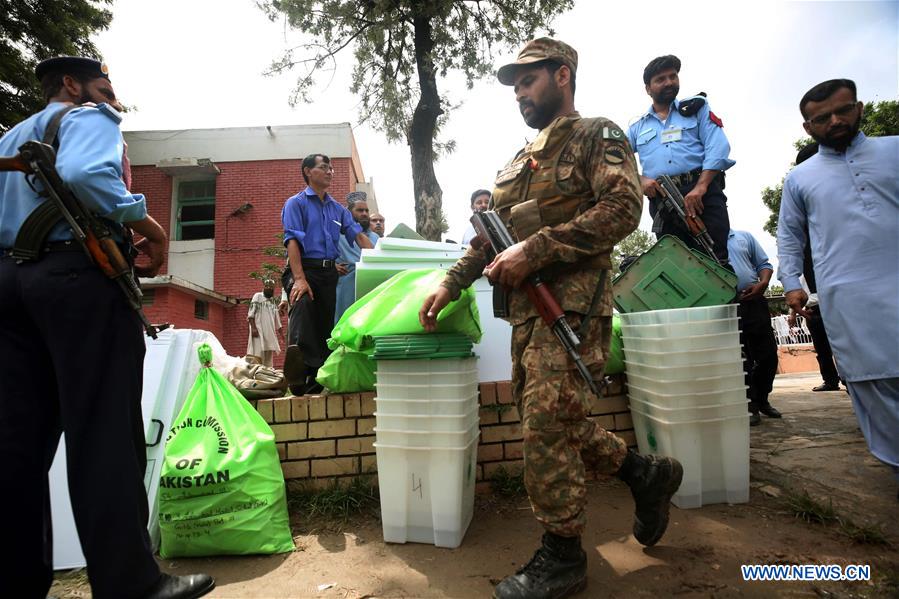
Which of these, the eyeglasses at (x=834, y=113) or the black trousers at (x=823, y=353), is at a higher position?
the eyeglasses at (x=834, y=113)

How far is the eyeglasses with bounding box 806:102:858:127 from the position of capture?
7.17ft

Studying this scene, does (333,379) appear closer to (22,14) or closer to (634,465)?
(634,465)

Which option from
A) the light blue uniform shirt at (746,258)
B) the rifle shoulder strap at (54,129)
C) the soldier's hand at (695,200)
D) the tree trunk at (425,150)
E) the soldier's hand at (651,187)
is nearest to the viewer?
the rifle shoulder strap at (54,129)

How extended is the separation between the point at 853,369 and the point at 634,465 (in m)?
1.26

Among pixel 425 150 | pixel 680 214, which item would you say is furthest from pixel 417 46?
pixel 680 214

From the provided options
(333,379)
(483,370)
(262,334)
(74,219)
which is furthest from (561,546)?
(262,334)

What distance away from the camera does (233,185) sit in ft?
41.2

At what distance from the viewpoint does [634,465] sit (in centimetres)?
171

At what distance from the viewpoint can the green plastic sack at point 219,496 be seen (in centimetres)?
188

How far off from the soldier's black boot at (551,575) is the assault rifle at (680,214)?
6.96ft

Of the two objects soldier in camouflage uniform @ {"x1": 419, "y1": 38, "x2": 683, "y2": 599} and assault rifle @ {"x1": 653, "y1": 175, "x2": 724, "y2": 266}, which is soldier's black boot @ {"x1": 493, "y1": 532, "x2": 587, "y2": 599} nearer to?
soldier in camouflage uniform @ {"x1": 419, "y1": 38, "x2": 683, "y2": 599}

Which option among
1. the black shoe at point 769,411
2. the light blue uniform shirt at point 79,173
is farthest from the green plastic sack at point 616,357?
the light blue uniform shirt at point 79,173

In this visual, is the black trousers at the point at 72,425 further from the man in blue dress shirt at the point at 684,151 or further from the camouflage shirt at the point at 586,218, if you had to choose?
the man in blue dress shirt at the point at 684,151

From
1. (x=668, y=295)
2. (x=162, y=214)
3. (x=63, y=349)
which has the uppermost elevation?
(x=162, y=214)
